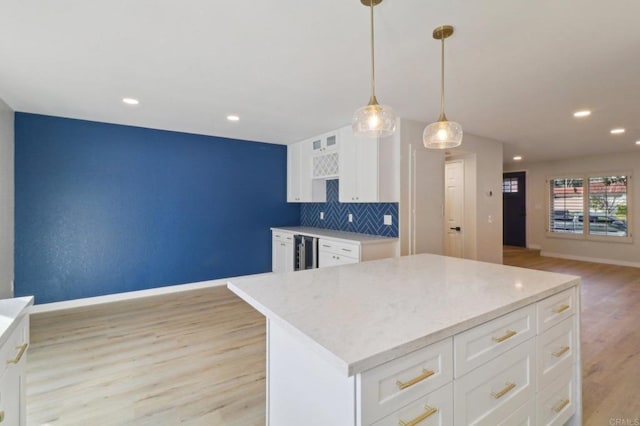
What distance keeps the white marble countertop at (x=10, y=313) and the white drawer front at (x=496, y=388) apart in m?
1.63

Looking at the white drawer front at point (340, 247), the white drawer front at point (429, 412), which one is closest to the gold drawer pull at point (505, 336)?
the white drawer front at point (429, 412)

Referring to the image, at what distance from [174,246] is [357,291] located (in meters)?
3.85

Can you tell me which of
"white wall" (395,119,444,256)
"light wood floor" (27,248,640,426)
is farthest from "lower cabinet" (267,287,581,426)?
"white wall" (395,119,444,256)

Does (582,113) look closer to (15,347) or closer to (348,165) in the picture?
(348,165)

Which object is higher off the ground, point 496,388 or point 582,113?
point 582,113

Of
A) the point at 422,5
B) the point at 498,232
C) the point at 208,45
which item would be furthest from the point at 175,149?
the point at 498,232

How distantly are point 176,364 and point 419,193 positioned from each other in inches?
126

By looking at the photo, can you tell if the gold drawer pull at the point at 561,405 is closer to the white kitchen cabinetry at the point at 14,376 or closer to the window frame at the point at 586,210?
the white kitchen cabinetry at the point at 14,376

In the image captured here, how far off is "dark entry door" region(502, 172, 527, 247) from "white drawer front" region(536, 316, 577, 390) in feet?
25.0

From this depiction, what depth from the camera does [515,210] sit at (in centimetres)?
850

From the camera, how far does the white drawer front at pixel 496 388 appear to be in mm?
1179

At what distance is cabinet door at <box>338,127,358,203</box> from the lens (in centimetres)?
406

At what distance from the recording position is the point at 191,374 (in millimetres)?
2367

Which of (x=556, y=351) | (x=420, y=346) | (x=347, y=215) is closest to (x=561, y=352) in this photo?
(x=556, y=351)
